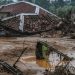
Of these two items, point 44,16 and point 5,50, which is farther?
point 44,16

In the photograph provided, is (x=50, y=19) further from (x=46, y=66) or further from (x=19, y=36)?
(x=46, y=66)

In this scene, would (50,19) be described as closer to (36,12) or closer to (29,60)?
(36,12)

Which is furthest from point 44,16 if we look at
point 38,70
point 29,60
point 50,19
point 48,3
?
point 48,3

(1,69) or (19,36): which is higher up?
(1,69)

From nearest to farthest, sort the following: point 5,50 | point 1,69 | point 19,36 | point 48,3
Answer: point 1,69 → point 5,50 → point 19,36 → point 48,3

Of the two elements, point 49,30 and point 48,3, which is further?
point 48,3

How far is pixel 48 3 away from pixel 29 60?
3617 cm

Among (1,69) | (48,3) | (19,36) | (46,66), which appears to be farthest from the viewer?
(48,3)

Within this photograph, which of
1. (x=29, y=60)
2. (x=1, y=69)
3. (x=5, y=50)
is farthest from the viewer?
(x=5, y=50)

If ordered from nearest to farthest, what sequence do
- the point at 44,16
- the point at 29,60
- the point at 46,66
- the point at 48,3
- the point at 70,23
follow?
the point at 46,66 < the point at 29,60 < the point at 70,23 < the point at 44,16 < the point at 48,3

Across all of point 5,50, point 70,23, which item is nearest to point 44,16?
point 70,23

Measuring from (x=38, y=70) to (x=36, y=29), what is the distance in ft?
53.0

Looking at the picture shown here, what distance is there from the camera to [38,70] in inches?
472

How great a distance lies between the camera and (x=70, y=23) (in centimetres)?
2745
